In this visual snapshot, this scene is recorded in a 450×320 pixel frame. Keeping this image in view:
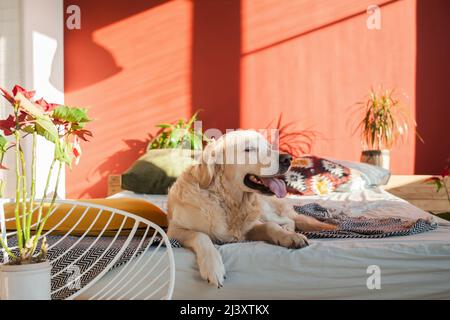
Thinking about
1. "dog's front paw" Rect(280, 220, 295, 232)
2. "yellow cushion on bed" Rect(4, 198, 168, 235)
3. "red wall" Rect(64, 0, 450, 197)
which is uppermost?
"red wall" Rect(64, 0, 450, 197)

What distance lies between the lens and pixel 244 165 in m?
1.84

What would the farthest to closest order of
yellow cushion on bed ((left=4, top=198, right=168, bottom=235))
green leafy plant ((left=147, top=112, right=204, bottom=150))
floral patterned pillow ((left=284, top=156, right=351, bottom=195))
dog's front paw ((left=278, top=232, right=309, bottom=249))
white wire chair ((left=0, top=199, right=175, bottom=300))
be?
green leafy plant ((left=147, top=112, right=204, bottom=150)) < floral patterned pillow ((left=284, top=156, right=351, bottom=195)) < yellow cushion on bed ((left=4, top=198, right=168, bottom=235)) < dog's front paw ((left=278, top=232, right=309, bottom=249)) < white wire chair ((left=0, top=199, right=175, bottom=300))

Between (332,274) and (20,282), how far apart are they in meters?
0.98

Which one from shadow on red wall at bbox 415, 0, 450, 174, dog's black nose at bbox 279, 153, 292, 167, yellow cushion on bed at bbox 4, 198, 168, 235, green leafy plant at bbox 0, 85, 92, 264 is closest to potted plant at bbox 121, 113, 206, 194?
yellow cushion on bed at bbox 4, 198, 168, 235

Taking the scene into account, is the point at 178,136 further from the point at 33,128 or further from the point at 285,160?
the point at 33,128

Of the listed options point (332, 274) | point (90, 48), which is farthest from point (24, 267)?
Answer: point (90, 48)

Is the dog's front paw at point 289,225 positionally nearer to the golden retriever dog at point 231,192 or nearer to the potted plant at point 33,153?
the golden retriever dog at point 231,192

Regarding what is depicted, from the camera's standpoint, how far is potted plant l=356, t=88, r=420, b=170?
3758 mm

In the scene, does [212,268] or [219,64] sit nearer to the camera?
[212,268]

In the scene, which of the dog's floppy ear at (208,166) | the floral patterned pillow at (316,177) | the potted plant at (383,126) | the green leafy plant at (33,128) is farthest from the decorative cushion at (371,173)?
the green leafy plant at (33,128)

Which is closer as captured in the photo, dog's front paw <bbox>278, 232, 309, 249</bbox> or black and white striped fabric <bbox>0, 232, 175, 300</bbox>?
black and white striped fabric <bbox>0, 232, 175, 300</bbox>

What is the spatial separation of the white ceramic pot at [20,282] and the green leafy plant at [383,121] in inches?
138

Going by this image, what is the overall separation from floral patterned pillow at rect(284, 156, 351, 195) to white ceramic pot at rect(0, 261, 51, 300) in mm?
2528

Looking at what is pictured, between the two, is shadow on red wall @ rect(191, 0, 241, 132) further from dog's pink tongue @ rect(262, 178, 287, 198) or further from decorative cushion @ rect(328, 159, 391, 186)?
dog's pink tongue @ rect(262, 178, 287, 198)
